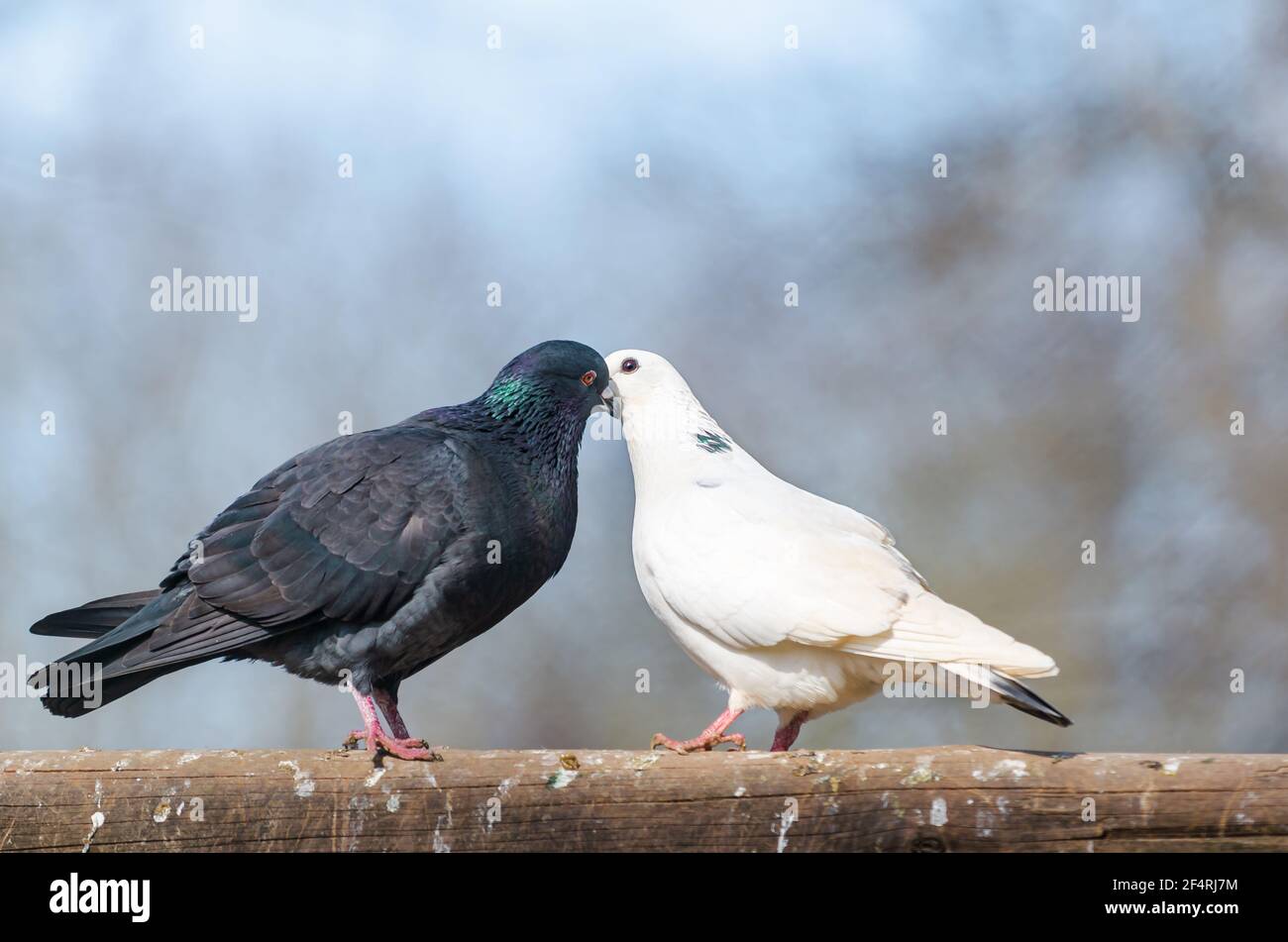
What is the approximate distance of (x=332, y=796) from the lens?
7.94ft

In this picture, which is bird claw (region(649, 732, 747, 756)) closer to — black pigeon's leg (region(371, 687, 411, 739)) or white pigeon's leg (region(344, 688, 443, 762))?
white pigeon's leg (region(344, 688, 443, 762))

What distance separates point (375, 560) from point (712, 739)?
101 centimetres

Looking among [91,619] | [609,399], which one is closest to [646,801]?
[609,399]

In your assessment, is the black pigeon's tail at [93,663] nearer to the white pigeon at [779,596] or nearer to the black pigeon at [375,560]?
the black pigeon at [375,560]

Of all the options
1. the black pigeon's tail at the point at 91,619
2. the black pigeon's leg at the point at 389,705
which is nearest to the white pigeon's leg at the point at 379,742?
the black pigeon's leg at the point at 389,705

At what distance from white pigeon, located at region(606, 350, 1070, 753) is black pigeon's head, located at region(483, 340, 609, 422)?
0.32 metres

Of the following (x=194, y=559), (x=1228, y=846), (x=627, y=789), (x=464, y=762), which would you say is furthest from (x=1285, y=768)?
(x=194, y=559)

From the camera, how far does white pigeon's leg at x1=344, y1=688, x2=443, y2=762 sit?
8.32 ft

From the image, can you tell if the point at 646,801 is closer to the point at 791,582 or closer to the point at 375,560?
the point at 791,582

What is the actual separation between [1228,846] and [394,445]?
2.24 meters

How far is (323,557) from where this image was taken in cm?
334

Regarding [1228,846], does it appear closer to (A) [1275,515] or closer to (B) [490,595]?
(B) [490,595]

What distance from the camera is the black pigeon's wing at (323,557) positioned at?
3266mm

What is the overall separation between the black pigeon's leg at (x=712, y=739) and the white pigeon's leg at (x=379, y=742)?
1.78 feet
